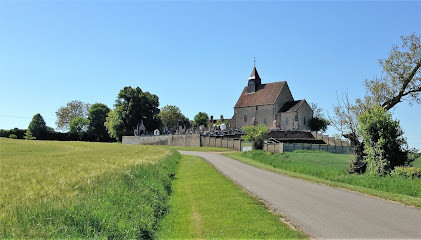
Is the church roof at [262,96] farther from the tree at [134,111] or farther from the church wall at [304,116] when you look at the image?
the tree at [134,111]

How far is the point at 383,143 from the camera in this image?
2022cm

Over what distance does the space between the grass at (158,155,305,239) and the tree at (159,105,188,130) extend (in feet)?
346

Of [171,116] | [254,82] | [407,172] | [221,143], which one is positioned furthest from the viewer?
[171,116]

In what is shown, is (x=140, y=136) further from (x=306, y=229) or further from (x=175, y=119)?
(x=306, y=229)

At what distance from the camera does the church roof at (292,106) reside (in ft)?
267

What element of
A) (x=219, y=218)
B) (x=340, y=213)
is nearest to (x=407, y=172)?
(x=340, y=213)

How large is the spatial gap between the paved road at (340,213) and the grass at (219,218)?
0.77 metres

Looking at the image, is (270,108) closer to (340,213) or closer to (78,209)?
(340,213)

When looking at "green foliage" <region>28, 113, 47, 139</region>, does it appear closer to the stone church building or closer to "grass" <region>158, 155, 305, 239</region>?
the stone church building

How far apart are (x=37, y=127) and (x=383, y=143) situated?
4485 inches

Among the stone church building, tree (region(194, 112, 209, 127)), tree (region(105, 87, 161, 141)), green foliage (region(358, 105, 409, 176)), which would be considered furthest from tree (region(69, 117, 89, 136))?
green foliage (region(358, 105, 409, 176))

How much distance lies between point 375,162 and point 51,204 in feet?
60.0

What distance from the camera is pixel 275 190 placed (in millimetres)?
16484

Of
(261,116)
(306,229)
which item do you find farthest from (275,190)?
(261,116)
